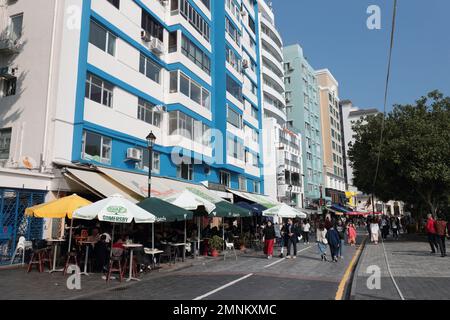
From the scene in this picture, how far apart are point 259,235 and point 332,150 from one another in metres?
58.4

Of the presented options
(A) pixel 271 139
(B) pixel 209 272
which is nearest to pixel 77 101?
(B) pixel 209 272

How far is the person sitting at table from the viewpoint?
12.9m

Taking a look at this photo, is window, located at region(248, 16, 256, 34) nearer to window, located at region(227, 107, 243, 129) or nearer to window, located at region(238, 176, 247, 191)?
window, located at region(227, 107, 243, 129)

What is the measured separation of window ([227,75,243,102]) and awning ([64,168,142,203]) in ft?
56.8

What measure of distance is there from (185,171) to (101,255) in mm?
13045

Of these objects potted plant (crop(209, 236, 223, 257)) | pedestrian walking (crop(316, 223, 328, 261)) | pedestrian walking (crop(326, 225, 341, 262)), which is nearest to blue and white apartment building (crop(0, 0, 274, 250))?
potted plant (crop(209, 236, 223, 257))

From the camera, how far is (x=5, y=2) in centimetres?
1936

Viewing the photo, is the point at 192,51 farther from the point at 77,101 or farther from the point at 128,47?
the point at 77,101

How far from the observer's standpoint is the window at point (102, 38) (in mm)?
18766

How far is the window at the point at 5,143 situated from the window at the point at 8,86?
6.53 ft

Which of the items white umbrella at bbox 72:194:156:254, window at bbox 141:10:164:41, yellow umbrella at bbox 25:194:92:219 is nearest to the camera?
white umbrella at bbox 72:194:156:254

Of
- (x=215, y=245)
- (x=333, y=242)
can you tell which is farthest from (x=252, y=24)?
(x=333, y=242)

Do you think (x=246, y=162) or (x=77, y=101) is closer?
(x=77, y=101)

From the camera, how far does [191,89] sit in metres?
26.4
